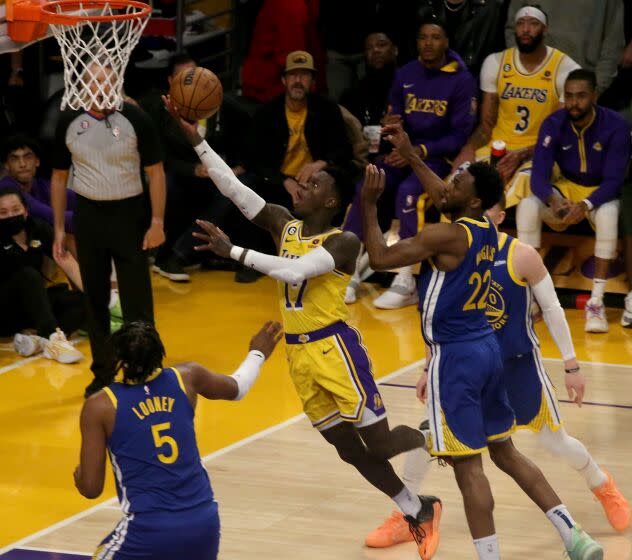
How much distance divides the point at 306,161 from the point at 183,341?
7.38 ft

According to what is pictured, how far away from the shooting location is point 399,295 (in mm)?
11234

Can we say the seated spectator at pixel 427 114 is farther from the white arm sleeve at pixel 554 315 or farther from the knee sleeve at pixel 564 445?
the white arm sleeve at pixel 554 315

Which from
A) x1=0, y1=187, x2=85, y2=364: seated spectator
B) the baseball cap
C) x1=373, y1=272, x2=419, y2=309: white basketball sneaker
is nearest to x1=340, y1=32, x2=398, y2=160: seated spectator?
the baseball cap

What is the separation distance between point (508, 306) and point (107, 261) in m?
3.24

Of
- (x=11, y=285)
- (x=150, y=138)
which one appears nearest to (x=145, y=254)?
(x=150, y=138)

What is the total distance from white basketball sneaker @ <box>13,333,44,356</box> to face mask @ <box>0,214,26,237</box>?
0.74 metres

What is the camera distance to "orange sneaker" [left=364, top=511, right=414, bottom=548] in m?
6.43

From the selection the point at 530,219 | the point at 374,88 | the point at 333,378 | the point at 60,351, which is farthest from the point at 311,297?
the point at 374,88

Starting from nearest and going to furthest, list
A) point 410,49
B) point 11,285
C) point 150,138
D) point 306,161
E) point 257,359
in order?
point 257,359
point 150,138
point 11,285
point 306,161
point 410,49

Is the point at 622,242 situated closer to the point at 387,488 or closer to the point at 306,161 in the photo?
the point at 306,161

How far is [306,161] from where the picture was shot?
38.6 ft

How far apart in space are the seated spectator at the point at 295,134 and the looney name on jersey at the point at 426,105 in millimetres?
630

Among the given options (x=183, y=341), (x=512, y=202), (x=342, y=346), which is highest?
(x=342, y=346)

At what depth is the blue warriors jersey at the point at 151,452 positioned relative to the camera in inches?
188
